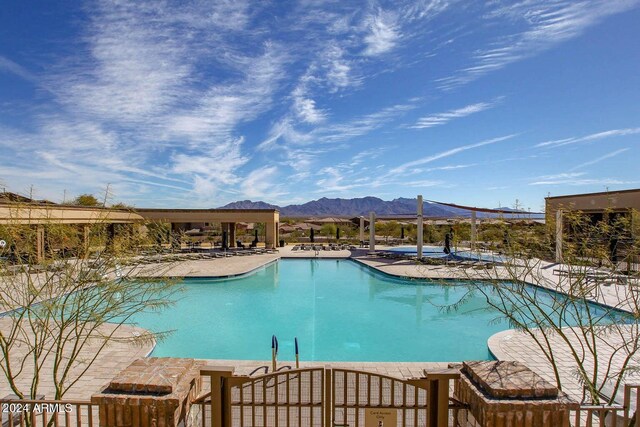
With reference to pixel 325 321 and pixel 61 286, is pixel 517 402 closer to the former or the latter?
pixel 61 286

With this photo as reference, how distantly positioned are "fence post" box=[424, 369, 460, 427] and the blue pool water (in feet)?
17.9

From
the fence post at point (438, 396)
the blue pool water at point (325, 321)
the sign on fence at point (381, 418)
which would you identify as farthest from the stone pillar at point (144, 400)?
the blue pool water at point (325, 321)

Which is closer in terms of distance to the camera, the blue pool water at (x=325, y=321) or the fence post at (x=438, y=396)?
the fence post at (x=438, y=396)

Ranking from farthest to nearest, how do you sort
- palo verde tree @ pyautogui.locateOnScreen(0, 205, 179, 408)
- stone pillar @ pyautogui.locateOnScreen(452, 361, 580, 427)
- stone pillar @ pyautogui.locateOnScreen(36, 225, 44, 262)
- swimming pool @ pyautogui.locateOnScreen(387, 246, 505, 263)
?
swimming pool @ pyautogui.locateOnScreen(387, 246, 505, 263), stone pillar @ pyautogui.locateOnScreen(36, 225, 44, 262), palo verde tree @ pyautogui.locateOnScreen(0, 205, 179, 408), stone pillar @ pyautogui.locateOnScreen(452, 361, 580, 427)

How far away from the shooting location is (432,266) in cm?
1984

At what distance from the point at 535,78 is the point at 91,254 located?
50.7 ft

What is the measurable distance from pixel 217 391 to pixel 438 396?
5.22 feet

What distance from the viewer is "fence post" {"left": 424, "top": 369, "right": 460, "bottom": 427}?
2334 mm

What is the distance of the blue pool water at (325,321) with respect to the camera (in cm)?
914

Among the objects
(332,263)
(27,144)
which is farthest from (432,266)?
(27,144)

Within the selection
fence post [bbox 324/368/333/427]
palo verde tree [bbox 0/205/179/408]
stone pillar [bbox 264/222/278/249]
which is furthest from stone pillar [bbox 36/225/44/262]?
stone pillar [bbox 264/222/278/249]

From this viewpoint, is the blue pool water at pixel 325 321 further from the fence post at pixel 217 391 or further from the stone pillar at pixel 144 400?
the fence post at pixel 217 391

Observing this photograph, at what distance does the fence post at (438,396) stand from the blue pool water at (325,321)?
547cm

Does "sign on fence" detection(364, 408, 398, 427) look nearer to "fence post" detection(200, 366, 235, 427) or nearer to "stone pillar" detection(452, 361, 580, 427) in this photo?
"stone pillar" detection(452, 361, 580, 427)
